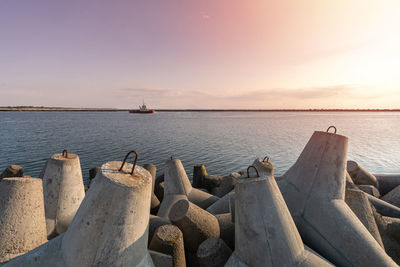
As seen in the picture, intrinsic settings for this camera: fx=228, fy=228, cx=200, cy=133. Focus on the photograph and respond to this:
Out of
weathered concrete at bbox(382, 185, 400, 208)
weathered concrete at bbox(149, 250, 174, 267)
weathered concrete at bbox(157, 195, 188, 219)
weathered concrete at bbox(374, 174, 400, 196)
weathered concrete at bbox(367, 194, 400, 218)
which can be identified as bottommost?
weathered concrete at bbox(374, 174, 400, 196)

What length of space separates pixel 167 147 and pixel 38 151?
10722 mm

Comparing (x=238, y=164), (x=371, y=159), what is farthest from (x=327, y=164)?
(x=371, y=159)

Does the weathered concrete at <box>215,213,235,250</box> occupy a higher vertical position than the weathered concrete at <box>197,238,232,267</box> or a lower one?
lower

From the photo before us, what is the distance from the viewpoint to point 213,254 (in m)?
3.12

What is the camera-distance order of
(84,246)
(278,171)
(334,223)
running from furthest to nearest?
Answer: (278,171) < (334,223) < (84,246)

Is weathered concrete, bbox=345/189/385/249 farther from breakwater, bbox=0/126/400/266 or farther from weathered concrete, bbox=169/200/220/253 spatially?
weathered concrete, bbox=169/200/220/253

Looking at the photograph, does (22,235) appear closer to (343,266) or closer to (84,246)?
(84,246)

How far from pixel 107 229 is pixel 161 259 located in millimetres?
1018

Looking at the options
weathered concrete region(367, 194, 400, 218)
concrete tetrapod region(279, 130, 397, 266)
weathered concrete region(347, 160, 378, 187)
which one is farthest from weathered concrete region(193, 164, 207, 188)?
weathered concrete region(347, 160, 378, 187)

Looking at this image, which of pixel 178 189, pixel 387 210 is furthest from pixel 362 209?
pixel 178 189

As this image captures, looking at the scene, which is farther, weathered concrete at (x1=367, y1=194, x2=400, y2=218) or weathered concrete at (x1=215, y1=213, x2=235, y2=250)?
weathered concrete at (x1=367, y1=194, x2=400, y2=218)

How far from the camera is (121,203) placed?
86.5 inches

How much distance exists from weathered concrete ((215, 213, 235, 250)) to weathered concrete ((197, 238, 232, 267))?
2.04 feet

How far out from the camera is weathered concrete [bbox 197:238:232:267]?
310 cm
